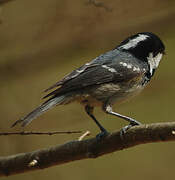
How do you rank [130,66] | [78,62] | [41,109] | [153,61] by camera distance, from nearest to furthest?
1. [41,109]
2. [130,66]
3. [153,61]
4. [78,62]

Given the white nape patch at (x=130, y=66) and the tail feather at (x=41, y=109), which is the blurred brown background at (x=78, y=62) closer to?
the white nape patch at (x=130, y=66)

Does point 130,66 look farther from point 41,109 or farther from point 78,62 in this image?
point 78,62

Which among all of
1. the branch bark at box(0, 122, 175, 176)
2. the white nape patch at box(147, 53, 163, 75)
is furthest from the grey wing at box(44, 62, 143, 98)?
the branch bark at box(0, 122, 175, 176)

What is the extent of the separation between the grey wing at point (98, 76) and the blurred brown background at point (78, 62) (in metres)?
0.90

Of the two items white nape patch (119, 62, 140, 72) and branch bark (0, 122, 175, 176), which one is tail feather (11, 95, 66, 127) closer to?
branch bark (0, 122, 175, 176)

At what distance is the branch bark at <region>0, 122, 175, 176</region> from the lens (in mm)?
2193

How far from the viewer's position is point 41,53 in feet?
13.3

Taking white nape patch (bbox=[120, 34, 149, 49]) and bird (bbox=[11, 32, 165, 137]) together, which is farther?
white nape patch (bbox=[120, 34, 149, 49])

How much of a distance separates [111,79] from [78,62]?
162 centimetres

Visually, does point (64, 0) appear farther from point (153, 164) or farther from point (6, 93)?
point (153, 164)

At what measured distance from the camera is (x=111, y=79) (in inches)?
120

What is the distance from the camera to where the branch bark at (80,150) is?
7.20 feet

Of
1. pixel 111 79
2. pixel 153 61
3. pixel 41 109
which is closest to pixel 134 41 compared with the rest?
pixel 153 61

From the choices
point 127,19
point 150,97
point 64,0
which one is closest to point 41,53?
point 64,0
